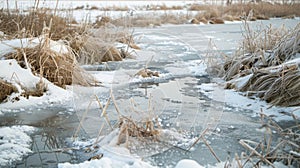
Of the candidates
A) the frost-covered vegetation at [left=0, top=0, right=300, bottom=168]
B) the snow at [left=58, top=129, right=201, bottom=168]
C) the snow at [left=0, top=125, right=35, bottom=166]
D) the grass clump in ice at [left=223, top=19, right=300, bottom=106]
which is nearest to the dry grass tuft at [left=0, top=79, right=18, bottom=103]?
the frost-covered vegetation at [left=0, top=0, right=300, bottom=168]

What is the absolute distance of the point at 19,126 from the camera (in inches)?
115

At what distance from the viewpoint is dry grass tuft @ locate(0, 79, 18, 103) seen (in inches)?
139

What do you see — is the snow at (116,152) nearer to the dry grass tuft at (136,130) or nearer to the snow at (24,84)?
the dry grass tuft at (136,130)

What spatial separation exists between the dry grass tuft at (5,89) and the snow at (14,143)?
773 millimetres

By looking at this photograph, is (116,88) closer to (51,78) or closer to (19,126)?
(51,78)

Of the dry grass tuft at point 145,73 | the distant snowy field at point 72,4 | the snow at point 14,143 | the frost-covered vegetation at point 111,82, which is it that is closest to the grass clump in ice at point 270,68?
the frost-covered vegetation at point 111,82

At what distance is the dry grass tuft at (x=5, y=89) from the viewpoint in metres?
3.54

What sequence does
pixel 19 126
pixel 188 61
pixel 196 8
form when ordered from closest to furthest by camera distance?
pixel 19 126, pixel 188 61, pixel 196 8

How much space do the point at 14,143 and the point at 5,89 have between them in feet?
3.92

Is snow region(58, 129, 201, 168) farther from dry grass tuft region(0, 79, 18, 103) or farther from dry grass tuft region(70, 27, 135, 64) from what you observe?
dry grass tuft region(70, 27, 135, 64)

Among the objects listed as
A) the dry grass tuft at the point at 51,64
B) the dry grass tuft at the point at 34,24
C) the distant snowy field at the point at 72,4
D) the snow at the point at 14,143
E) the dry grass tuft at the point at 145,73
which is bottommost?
the snow at the point at 14,143

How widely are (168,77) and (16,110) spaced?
2.08m

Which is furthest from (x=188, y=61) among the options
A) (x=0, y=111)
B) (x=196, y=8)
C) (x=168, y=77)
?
(x=196, y=8)

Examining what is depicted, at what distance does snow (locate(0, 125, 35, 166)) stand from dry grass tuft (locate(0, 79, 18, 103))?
0.77 m
